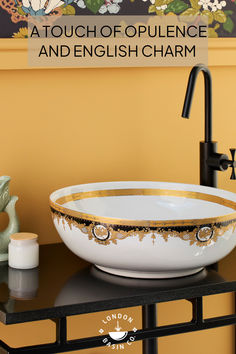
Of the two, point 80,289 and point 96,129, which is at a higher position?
point 96,129

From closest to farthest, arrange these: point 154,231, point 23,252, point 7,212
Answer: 1. point 154,231
2. point 23,252
3. point 7,212

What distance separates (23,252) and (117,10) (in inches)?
27.7

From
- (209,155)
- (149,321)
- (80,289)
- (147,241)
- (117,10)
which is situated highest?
(117,10)

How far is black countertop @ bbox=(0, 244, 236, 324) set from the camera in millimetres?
1304

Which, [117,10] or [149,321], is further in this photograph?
[117,10]

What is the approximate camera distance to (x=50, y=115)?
5.78ft

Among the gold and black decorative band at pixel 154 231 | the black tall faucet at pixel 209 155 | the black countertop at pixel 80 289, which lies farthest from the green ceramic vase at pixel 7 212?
the black tall faucet at pixel 209 155

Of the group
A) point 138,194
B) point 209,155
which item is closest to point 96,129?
point 138,194

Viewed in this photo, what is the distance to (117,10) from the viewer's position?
1.77 meters

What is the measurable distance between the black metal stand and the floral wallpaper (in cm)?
76

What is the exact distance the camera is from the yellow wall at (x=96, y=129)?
1738mm

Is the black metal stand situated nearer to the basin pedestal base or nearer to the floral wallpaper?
the basin pedestal base

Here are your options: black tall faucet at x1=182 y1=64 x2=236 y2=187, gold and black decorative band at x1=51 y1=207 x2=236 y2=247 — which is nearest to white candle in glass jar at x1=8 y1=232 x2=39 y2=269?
gold and black decorative band at x1=51 y1=207 x2=236 y2=247

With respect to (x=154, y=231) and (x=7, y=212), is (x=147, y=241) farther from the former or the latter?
(x=7, y=212)
